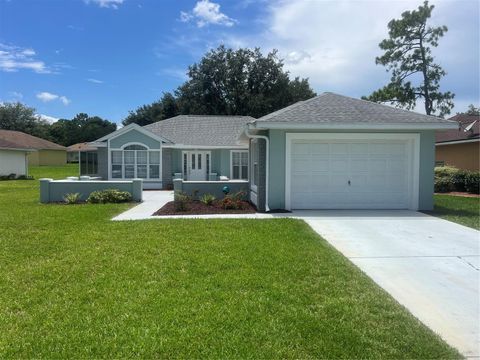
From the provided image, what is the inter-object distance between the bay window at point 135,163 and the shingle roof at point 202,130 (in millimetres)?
2015

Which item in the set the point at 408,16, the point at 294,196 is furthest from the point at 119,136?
Answer: the point at 408,16

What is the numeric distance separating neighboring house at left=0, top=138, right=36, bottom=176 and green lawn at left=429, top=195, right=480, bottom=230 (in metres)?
30.7

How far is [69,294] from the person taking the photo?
16.7ft

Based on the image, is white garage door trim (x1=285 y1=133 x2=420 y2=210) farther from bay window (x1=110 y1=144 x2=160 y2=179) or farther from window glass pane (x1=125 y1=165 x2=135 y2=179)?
window glass pane (x1=125 y1=165 x2=135 y2=179)

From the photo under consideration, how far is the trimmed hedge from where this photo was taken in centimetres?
2005

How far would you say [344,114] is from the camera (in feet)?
42.5

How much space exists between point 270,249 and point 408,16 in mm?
31229

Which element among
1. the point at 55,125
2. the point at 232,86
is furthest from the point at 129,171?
the point at 55,125

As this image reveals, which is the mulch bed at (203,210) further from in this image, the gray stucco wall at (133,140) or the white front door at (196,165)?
the white front door at (196,165)

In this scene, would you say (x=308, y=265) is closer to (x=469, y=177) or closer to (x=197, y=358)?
(x=197, y=358)

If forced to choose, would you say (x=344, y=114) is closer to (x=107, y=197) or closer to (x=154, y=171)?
(x=107, y=197)

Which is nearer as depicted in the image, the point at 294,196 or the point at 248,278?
the point at 248,278

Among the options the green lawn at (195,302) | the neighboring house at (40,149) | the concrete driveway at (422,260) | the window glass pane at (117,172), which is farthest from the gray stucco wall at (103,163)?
the neighboring house at (40,149)

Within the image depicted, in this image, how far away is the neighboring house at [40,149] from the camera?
51.1 meters
